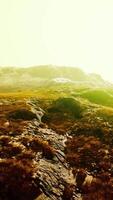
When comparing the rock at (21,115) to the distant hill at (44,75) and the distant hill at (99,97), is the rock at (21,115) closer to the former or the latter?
the distant hill at (99,97)

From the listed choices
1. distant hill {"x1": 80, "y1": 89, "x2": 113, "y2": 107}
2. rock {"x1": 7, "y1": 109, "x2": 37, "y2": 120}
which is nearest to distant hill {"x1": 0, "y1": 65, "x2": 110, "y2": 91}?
distant hill {"x1": 80, "y1": 89, "x2": 113, "y2": 107}

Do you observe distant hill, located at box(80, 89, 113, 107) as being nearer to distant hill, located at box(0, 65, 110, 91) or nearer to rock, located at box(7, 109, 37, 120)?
rock, located at box(7, 109, 37, 120)

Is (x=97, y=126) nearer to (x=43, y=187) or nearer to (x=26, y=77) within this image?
(x=43, y=187)

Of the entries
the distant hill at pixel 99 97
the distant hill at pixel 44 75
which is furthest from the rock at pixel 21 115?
the distant hill at pixel 44 75

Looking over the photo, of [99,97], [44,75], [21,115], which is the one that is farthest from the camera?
[44,75]

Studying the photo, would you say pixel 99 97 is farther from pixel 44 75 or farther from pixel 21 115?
pixel 44 75

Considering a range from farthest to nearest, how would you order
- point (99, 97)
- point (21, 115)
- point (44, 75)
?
point (44, 75), point (99, 97), point (21, 115)

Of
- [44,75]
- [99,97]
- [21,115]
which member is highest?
[21,115]

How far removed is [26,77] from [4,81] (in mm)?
14409

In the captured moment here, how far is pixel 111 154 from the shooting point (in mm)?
33500

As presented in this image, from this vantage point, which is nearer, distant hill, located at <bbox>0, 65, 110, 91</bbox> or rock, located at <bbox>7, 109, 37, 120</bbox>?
rock, located at <bbox>7, 109, 37, 120</bbox>

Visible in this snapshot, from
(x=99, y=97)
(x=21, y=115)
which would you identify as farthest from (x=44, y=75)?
(x=21, y=115)

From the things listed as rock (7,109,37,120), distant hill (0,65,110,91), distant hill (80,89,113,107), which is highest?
rock (7,109,37,120)

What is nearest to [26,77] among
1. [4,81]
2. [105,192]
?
[4,81]
